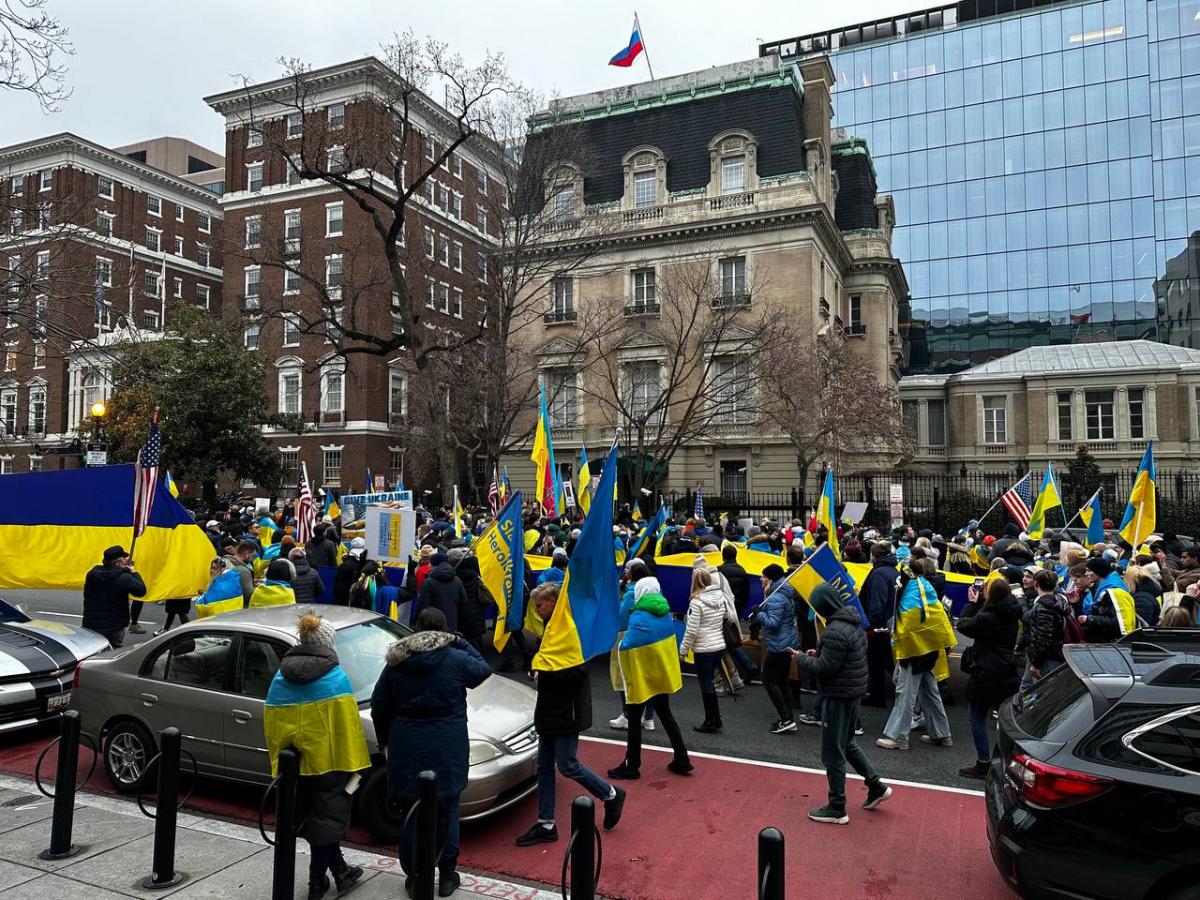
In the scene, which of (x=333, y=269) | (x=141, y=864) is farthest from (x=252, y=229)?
(x=141, y=864)

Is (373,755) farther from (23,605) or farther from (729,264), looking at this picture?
(729,264)

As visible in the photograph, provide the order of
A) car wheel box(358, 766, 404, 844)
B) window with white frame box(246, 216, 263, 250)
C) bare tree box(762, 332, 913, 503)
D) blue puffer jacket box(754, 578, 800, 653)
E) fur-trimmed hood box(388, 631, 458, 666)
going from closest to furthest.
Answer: fur-trimmed hood box(388, 631, 458, 666)
car wheel box(358, 766, 404, 844)
blue puffer jacket box(754, 578, 800, 653)
bare tree box(762, 332, 913, 503)
window with white frame box(246, 216, 263, 250)

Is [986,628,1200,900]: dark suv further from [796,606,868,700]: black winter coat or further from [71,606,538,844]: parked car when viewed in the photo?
[71,606,538,844]: parked car

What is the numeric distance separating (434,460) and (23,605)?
2527cm

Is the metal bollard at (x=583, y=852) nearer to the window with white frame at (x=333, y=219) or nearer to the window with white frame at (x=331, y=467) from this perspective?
the window with white frame at (x=331, y=467)

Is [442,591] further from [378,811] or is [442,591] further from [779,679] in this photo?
[779,679]

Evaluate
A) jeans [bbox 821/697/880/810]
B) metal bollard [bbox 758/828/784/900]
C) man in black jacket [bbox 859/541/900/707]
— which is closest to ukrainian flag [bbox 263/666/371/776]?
metal bollard [bbox 758/828/784/900]

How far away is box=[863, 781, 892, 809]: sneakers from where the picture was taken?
6477mm

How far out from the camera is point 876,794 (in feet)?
21.3

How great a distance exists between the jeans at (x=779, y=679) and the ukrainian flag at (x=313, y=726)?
15.4ft

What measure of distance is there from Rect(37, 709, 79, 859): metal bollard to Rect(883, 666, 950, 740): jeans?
6945mm

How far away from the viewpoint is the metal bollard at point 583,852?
396 cm

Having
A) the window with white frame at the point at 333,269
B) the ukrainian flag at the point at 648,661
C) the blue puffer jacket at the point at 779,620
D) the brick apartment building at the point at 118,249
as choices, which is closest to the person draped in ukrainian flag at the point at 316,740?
the ukrainian flag at the point at 648,661

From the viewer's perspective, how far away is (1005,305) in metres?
70.4
